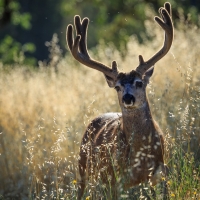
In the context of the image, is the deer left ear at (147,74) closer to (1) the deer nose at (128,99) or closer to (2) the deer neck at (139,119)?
(2) the deer neck at (139,119)

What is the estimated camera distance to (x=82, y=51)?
21.6ft

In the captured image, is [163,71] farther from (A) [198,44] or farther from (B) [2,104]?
(B) [2,104]

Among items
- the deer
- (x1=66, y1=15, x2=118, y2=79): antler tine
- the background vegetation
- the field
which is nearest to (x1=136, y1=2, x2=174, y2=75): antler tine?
the deer

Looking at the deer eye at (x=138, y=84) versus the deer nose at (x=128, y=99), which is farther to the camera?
the deer eye at (x=138, y=84)

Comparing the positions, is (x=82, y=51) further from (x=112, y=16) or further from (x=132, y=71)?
(x=112, y=16)

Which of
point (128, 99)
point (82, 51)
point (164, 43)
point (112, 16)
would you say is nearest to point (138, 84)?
point (128, 99)

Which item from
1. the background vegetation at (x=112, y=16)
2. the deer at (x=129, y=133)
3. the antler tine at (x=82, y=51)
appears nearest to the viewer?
the deer at (x=129, y=133)

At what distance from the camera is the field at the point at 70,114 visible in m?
5.94

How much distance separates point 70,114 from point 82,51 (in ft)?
8.00

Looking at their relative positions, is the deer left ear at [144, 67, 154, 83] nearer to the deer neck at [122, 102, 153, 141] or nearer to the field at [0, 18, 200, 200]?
the field at [0, 18, 200, 200]

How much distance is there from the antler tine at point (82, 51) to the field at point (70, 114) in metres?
0.39

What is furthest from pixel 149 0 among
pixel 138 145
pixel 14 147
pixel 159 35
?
pixel 138 145

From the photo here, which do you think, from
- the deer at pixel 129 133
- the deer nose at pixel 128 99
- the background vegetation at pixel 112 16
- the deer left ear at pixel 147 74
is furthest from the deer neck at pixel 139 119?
the background vegetation at pixel 112 16

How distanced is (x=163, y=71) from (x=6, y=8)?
950 centimetres
